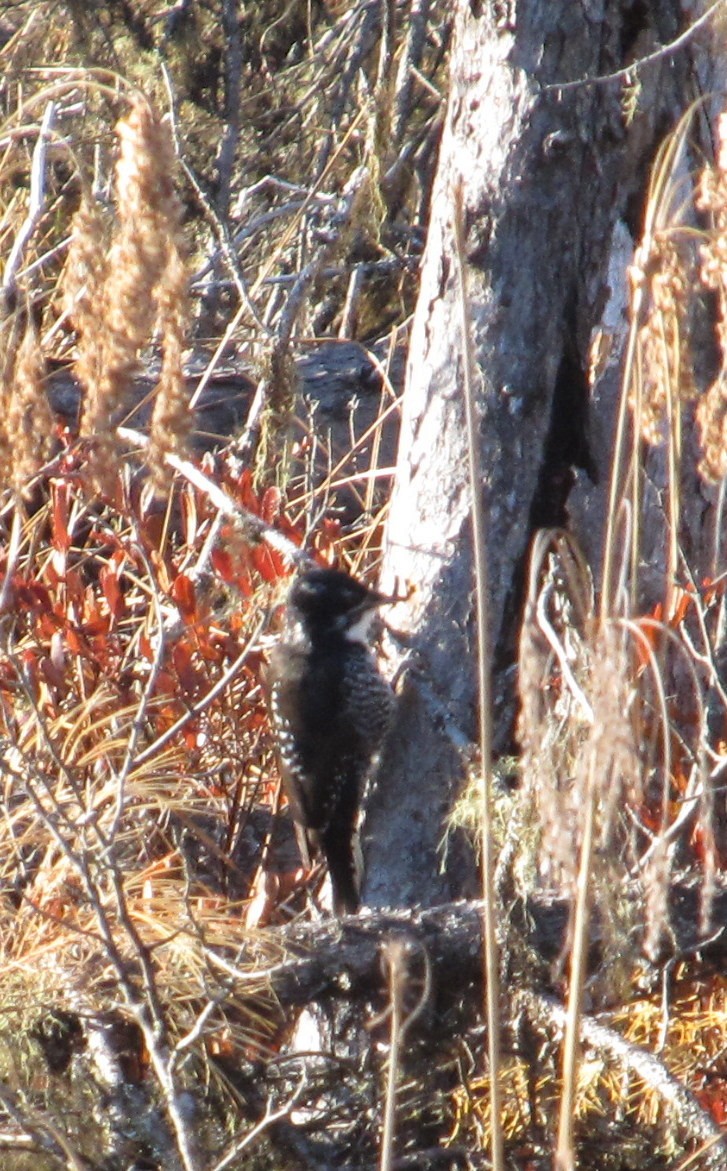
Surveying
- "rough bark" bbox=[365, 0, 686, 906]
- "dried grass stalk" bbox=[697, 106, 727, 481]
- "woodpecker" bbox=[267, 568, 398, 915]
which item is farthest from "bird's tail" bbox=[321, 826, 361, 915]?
"dried grass stalk" bbox=[697, 106, 727, 481]

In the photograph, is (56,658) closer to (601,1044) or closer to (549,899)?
(549,899)

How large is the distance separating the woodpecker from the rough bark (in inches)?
9.9

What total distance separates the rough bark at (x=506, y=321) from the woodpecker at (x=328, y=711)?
25 cm

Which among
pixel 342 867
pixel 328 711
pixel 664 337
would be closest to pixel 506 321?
pixel 328 711

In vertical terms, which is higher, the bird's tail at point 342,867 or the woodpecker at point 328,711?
the woodpecker at point 328,711

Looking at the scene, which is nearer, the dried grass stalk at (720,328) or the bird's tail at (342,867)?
the dried grass stalk at (720,328)

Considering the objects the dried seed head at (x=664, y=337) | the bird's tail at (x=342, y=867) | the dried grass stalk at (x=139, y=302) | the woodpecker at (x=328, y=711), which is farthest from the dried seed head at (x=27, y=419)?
the bird's tail at (x=342, y=867)

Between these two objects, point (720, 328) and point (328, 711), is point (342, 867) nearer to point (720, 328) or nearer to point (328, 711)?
point (328, 711)

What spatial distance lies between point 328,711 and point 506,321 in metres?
1.34

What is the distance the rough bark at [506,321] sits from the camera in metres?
3.80

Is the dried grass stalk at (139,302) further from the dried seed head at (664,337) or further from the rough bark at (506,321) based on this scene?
the rough bark at (506,321)

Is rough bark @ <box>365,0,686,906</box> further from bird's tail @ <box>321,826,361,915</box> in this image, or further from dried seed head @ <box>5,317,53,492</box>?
dried seed head @ <box>5,317,53,492</box>

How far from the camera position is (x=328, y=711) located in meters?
4.49

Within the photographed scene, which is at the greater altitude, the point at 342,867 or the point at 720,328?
the point at 720,328
